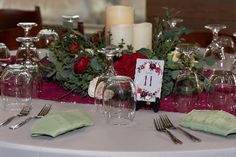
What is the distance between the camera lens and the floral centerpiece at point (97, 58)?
1635 millimetres

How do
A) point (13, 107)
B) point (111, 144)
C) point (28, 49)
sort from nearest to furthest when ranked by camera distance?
point (111, 144) < point (13, 107) < point (28, 49)

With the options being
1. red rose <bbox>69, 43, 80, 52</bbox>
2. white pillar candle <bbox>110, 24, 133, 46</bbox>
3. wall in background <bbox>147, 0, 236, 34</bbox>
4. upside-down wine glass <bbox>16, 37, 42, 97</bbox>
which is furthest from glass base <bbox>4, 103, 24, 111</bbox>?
wall in background <bbox>147, 0, 236, 34</bbox>

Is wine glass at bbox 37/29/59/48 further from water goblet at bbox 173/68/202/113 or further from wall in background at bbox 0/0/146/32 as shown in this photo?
wall in background at bbox 0/0/146/32

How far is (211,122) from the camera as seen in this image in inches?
52.2

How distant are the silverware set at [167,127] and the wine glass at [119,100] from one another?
8 centimetres

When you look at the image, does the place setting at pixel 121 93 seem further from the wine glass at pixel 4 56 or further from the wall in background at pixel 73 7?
the wall in background at pixel 73 7

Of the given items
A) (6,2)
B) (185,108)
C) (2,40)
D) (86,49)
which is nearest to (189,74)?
(185,108)

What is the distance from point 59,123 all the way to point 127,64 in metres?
0.36

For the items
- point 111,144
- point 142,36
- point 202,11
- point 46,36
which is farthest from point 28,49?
point 202,11

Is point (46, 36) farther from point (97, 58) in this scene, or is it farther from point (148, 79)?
point (148, 79)

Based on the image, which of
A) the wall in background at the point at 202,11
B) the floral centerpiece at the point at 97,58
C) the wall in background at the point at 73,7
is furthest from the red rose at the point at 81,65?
the wall in background at the point at 73,7

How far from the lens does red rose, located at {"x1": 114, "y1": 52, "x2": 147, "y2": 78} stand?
62.3 inches

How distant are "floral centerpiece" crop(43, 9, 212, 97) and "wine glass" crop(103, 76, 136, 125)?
130 millimetres

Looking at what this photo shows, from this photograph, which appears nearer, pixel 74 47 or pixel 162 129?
pixel 162 129
